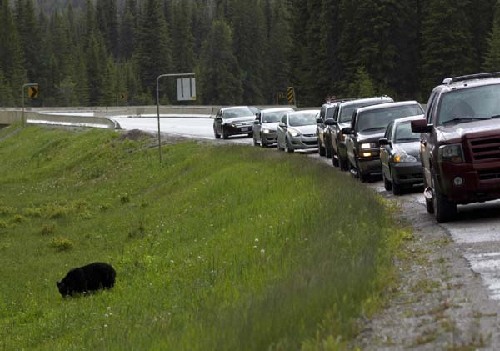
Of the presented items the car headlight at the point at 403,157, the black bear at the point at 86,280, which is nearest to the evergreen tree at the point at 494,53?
the car headlight at the point at 403,157

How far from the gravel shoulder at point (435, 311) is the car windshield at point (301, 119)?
26.3m

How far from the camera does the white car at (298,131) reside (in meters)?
37.8

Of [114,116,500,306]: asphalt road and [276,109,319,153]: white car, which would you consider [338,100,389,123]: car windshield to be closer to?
[276,109,319,153]: white car

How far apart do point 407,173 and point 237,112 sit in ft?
109

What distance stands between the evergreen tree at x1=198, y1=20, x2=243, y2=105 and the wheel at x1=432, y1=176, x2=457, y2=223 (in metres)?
125

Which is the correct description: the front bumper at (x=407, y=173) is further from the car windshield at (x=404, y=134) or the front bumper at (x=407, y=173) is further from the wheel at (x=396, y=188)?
the car windshield at (x=404, y=134)

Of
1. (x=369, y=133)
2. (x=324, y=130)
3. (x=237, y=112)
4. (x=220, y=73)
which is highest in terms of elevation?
(x=369, y=133)

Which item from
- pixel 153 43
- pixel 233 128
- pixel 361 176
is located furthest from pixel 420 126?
pixel 153 43

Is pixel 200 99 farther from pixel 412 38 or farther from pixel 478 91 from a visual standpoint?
pixel 478 91

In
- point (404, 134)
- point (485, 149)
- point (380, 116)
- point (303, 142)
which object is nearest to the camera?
point (485, 149)

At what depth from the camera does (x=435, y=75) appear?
76.8m

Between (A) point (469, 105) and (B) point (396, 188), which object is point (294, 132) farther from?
(A) point (469, 105)

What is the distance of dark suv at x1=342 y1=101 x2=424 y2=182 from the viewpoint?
24578mm

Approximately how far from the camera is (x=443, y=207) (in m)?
15.0
